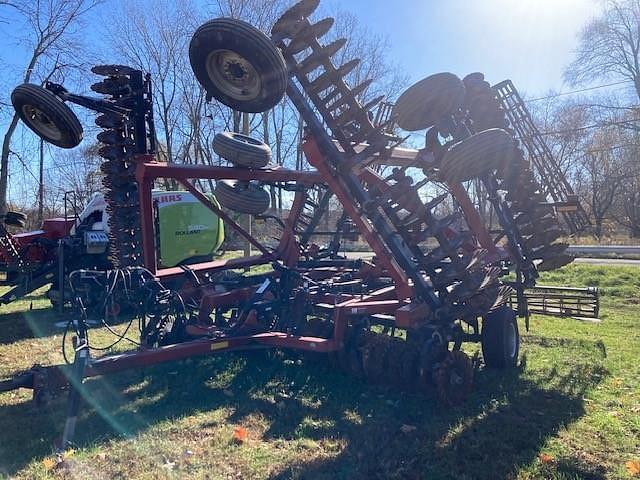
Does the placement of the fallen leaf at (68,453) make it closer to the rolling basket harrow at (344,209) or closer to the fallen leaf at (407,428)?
the rolling basket harrow at (344,209)

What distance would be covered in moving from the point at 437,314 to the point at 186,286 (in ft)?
11.1

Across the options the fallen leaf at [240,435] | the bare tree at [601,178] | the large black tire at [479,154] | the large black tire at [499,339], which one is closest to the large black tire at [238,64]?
the large black tire at [479,154]

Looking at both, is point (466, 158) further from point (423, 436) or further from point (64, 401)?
point (64, 401)

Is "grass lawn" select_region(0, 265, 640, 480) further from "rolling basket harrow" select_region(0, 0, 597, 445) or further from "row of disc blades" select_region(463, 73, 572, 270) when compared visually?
"row of disc blades" select_region(463, 73, 572, 270)

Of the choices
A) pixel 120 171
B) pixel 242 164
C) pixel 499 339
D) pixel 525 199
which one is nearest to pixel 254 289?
pixel 242 164

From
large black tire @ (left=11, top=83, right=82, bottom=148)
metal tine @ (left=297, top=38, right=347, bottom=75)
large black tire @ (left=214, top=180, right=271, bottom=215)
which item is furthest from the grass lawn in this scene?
metal tine @ (left=297, top=38, right=347, bottom=75)

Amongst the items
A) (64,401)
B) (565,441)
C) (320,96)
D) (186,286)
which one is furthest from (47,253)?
(565,441)

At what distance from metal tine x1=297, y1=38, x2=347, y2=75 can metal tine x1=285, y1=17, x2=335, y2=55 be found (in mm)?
125

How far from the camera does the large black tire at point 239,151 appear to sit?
6.91 m

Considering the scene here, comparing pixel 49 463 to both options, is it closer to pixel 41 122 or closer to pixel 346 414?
pixel 346 414

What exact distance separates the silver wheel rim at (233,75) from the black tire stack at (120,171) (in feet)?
7.01

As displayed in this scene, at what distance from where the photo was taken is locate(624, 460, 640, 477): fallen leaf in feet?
12.5

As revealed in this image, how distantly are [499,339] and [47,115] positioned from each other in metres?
5.48

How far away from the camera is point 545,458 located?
4.04 metres
